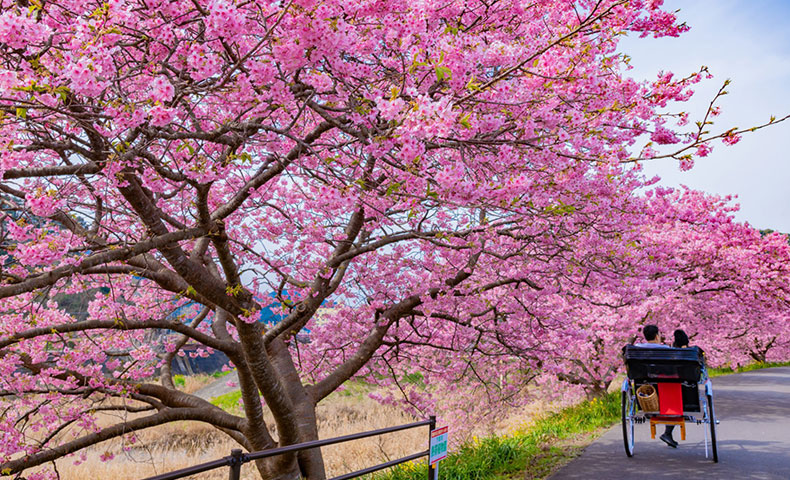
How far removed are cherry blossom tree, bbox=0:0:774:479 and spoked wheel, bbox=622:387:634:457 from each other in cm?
199

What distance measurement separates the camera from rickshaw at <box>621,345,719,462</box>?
23.4 feet

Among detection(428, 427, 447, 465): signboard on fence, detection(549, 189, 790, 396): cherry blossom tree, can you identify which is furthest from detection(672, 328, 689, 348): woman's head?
detection(428, 427, 447, 465): signboard on fence

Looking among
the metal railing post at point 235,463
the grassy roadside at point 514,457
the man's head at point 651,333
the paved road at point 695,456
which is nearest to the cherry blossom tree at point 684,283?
the grassy roadside at point 514,457

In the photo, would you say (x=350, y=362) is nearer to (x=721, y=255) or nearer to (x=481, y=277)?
(x=481, y=277)

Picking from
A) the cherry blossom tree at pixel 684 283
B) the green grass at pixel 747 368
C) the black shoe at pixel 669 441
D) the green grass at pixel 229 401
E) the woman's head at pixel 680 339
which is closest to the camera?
the black shoe at pixel 669 441

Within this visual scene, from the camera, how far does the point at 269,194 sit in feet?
27.3

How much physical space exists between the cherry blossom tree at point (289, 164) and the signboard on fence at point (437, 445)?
1.72 meters

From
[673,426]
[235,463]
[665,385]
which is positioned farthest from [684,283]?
[235,463]

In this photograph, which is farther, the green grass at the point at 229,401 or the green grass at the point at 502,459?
the green grass at the point at 229,401

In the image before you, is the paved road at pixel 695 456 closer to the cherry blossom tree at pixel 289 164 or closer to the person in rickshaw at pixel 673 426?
the person in rickshaw at pixel 673 426

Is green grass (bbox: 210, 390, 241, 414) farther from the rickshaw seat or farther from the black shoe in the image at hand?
the rickshaw seat

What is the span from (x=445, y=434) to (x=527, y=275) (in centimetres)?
411

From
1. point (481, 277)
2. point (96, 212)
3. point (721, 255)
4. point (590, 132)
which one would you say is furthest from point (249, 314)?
point (721, 255)

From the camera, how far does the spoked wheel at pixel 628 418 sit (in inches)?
280
